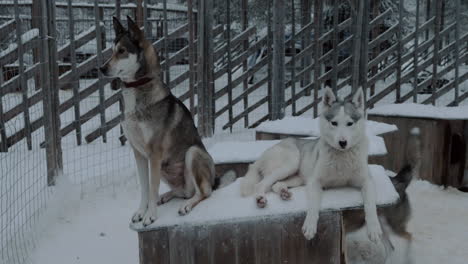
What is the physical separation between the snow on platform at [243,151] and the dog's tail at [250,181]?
0.79m

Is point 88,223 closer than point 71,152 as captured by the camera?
Yes

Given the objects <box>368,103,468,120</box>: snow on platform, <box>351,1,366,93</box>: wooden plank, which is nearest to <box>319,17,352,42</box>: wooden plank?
<box>351,1,366,93</box>: wooden plank

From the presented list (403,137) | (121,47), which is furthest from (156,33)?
(121,47)

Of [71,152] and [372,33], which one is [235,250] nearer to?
[71,152]

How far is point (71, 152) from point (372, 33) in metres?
6.17

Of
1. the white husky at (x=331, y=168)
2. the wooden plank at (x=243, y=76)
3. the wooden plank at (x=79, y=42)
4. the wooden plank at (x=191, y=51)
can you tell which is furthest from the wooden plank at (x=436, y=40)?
the wooden plank at (x=79, y=42)

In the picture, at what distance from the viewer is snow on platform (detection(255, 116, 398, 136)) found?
17.0 feet

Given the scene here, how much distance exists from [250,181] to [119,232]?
1518 millimetres

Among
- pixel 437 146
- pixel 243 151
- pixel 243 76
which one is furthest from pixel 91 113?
pixel 437 146

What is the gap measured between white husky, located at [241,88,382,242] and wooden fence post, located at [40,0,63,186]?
2286mm

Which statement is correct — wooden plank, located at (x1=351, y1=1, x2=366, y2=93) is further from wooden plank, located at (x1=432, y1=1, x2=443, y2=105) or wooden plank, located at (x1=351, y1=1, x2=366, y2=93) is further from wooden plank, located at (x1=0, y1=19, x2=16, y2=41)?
wooden plank, located at (x1=0, y1=19, x2=16, y2=41)

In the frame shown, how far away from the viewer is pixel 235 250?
9.69 ft

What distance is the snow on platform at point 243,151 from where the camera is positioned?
433 cm

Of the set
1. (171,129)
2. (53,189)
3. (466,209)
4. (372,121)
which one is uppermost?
(171,129)
